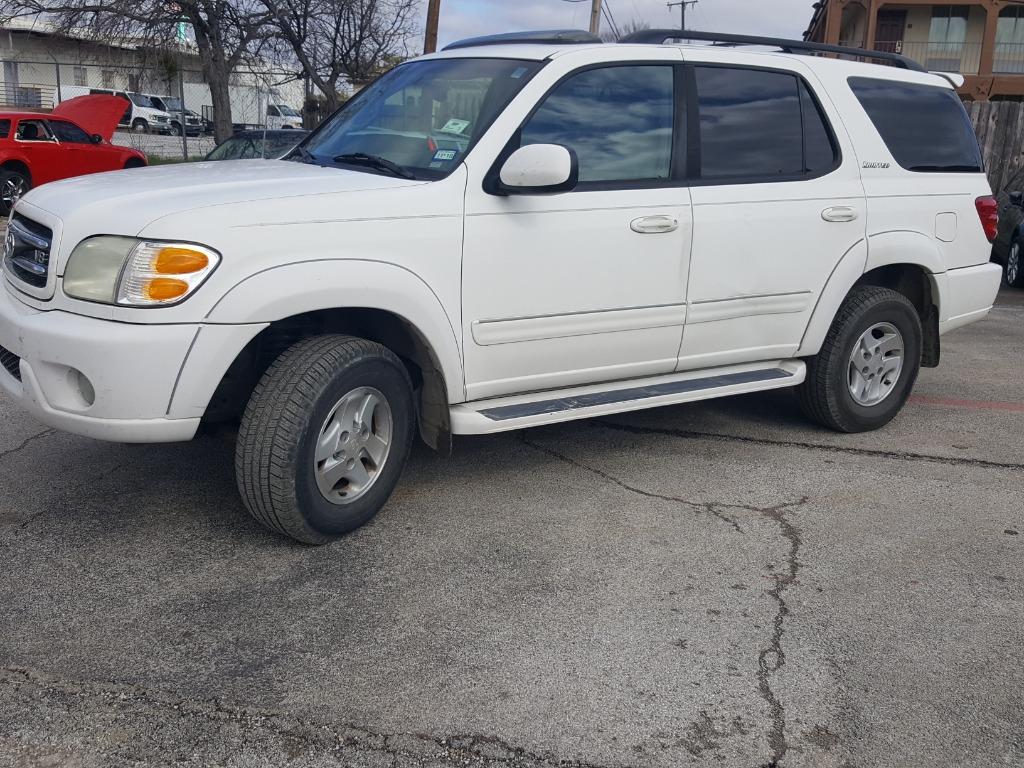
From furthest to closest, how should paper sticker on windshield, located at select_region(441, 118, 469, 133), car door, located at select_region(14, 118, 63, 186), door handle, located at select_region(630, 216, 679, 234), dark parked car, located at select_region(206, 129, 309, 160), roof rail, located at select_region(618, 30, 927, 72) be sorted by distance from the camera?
car door, located at select_region(14, 118, 63, 186) < dark parked car, located at select_region(206, 129, 309, 160) < roof rail, located at select_region(618, 30, 927, 72) < door handle, located at select_region(630, 216, 679, 234) < paper sticker on windshield, located at select_region(441, 118, 469, 133)

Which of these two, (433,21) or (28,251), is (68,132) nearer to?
(433,21)

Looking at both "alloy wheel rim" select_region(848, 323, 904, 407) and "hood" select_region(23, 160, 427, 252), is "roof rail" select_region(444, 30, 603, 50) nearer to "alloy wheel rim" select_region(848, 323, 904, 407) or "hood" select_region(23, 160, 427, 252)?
"hood" select_region(23, 160, 427, 252)

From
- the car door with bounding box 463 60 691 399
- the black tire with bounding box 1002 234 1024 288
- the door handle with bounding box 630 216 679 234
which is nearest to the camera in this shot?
the car door with bounding box 463 60 691 399

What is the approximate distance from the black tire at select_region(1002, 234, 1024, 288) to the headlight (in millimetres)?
10775

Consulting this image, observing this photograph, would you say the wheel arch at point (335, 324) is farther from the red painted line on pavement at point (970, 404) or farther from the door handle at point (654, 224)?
the red painted line on pavement at point (970, 404)

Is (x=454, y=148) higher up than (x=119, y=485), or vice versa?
(x=454, y=148)

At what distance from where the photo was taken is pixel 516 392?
451 centimetres

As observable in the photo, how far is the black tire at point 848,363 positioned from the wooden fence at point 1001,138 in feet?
40.1

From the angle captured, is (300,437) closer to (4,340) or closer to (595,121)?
(4,340)

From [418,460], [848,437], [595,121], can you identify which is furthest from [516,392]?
[848,437]

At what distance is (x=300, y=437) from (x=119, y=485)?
1277mm

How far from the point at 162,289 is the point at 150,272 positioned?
71 mm

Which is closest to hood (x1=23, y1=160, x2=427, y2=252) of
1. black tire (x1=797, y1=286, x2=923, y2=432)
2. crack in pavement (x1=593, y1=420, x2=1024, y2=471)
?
crack in pavement (x1=593, y1=420, x2=1024, y2=471)

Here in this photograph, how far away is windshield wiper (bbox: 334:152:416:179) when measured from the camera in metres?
4.31
